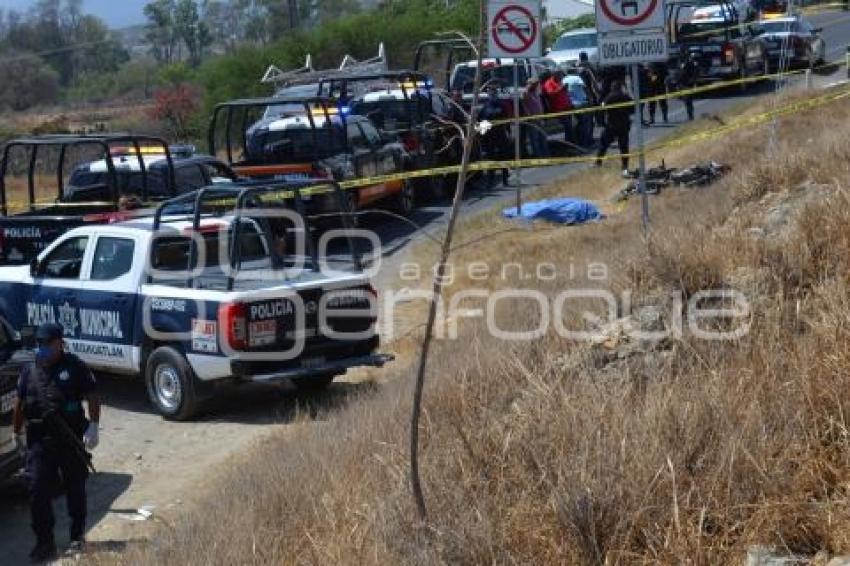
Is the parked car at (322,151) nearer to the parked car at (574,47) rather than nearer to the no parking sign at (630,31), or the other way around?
the no parking sign at (630,31)

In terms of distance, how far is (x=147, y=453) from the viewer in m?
10.1

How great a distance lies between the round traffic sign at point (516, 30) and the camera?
51.0 ft

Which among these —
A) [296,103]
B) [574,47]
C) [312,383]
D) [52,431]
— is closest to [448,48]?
[296,103]

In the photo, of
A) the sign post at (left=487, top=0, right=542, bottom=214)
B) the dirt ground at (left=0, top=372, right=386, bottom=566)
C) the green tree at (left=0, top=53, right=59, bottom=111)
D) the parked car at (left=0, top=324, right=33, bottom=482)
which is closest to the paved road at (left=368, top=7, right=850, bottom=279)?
the sign post at (left=487, top=0, right=542, bottom=214)

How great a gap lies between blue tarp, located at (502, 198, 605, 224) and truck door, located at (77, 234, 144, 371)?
6.61 meters

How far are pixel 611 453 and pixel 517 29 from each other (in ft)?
36.7

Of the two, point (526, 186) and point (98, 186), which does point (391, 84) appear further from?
point (98, 186)

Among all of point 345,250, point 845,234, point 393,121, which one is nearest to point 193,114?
point 393,121

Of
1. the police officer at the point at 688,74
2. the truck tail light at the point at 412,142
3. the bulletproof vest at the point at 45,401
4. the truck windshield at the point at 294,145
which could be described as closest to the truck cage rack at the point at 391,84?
the truck tail light at the point at 412,142

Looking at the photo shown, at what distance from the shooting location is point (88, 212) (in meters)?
15.8

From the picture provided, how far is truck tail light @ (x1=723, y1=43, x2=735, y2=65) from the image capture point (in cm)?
3022

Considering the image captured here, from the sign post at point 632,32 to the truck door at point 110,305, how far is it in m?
4.69

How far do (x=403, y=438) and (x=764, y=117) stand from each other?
12.5m

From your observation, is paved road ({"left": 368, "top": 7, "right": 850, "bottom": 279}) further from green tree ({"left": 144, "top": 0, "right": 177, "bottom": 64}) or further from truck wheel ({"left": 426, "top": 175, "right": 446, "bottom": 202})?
green tree ({"left": 144, "top": 0, "right": 177, "bottom": 64})
